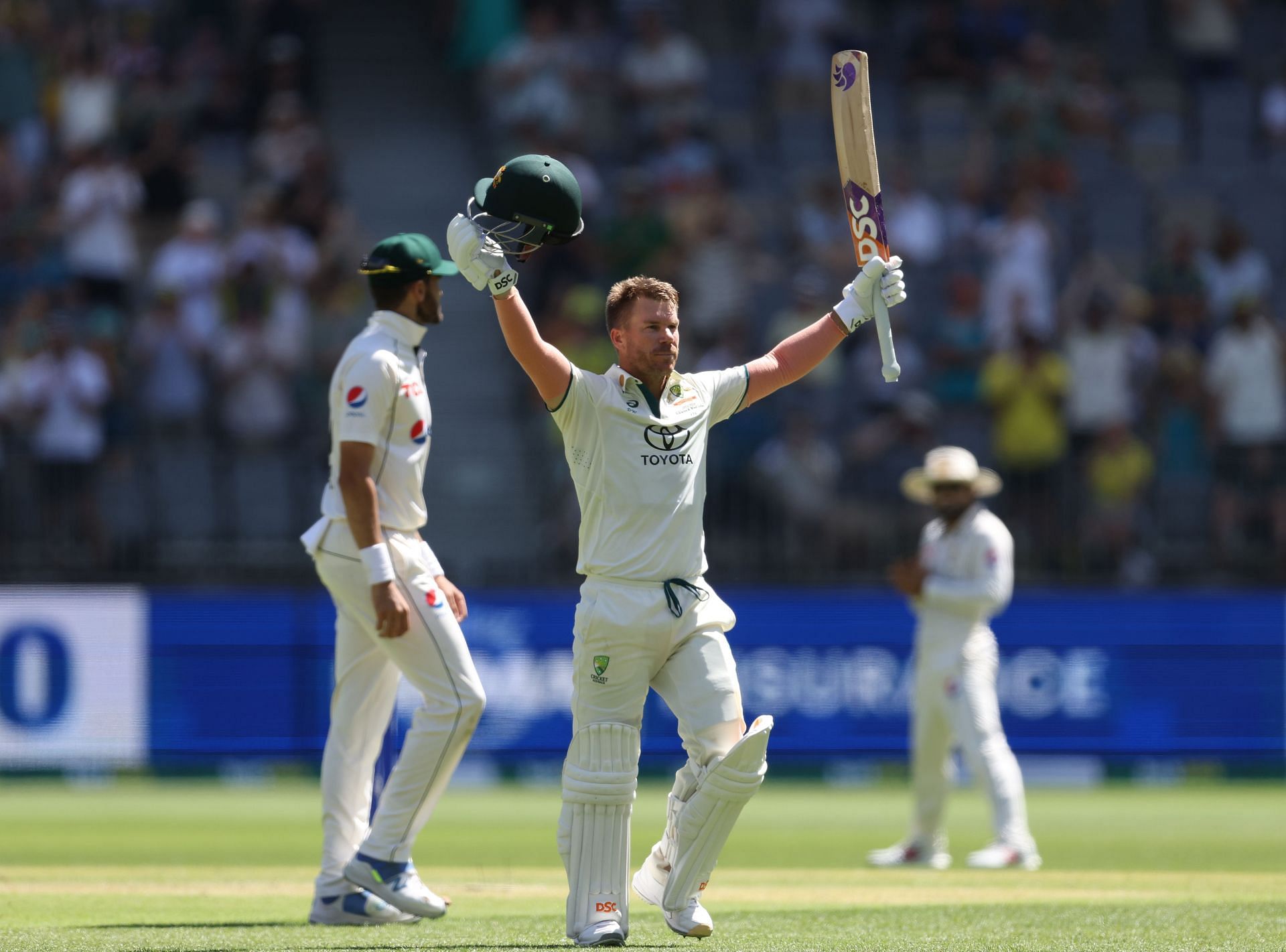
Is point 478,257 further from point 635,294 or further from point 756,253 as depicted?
point 756,253

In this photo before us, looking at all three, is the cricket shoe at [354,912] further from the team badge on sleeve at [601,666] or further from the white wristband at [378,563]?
the team badge on sleeve at [601,666]

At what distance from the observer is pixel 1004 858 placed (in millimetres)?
10203

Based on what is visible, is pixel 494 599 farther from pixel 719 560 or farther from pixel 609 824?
pixel 609 824

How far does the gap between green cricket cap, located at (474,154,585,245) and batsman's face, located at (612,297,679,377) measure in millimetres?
399

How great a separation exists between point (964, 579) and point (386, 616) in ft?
13.7

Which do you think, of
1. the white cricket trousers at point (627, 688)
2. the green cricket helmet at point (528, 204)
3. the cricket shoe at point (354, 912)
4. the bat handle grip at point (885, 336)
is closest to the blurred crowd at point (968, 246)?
the cricket shoe at point (354, 912)

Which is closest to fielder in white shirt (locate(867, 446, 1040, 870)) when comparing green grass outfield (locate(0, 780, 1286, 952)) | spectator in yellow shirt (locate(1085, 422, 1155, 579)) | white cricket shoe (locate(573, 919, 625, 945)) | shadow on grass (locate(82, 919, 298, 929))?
green grass outfield (locate(0, 780, 1286, 952))

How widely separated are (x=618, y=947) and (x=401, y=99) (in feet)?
51.2

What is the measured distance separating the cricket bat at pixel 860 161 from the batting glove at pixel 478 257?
1.42 meters

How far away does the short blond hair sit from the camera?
696 centimetres

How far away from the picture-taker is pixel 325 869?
7734mm

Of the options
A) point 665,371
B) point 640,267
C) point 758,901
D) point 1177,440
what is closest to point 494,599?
point 640,267

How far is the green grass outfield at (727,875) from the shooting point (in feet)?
23.5

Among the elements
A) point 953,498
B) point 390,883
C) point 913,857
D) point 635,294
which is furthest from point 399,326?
point 913,857
